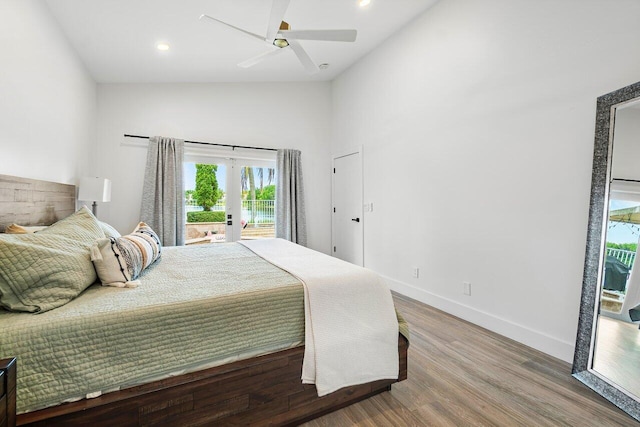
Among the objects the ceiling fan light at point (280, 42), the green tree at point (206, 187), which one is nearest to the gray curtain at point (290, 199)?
the green tree at point (206, 187)

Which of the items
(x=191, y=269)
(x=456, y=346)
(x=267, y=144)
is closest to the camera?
(x=191, y=269)

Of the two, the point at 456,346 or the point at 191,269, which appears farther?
the point at 456,346

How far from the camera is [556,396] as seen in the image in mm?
1687

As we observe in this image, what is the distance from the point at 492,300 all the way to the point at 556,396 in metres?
0.95

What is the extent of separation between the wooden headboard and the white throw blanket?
1844 millimetres

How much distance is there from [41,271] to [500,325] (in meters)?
3.11

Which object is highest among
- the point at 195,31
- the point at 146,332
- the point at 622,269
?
the point at 195,31

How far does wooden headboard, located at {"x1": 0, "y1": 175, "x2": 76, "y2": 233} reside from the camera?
1821 millimetres

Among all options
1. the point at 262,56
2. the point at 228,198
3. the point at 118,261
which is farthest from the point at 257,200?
the point at 118,261

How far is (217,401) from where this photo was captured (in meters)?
1.30

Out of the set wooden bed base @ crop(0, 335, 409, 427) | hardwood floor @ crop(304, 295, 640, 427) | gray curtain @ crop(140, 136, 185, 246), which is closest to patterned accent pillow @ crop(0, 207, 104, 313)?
Answer: wooden bed base @ crop(0, 335, 409, 427)

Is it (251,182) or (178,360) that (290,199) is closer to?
(251,182)

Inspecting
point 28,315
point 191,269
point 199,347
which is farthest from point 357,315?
point 28,315

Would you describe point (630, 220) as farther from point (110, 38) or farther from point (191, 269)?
point (110, 38)
